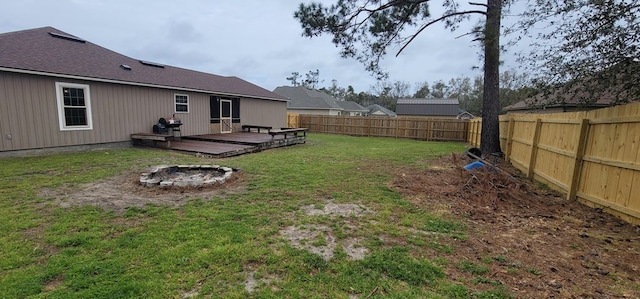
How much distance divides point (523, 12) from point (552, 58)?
115 cm

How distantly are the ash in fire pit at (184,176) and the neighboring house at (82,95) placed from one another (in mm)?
4691

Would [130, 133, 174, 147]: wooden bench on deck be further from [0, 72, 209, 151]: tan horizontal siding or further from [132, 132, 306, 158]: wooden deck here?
[0, 72, 209, 151]: tan horizontal siding

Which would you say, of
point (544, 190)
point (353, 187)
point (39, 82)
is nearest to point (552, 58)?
point (544, 190)

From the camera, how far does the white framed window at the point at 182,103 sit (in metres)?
12.5

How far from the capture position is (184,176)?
617 centimetres

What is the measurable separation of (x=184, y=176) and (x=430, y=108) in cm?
3280

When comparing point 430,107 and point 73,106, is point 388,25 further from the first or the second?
point 430,107

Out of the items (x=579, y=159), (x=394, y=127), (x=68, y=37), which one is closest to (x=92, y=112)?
(x=68, y=37)

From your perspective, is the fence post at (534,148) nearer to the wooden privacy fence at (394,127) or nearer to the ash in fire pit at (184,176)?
the ash in fire pit at (184,176)

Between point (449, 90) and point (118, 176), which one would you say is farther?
point (449, 90)

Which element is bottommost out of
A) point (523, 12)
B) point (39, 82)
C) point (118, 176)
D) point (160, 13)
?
point (118, 176)

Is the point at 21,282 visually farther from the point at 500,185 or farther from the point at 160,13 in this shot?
the point at 160,13

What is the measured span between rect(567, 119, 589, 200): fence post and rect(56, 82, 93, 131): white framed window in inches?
491

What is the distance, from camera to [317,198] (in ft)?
15.9
